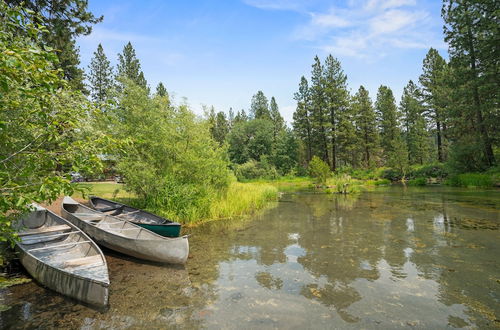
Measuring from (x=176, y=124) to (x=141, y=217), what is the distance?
4927 millimetres

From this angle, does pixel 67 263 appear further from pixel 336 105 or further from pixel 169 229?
pixel 336 105

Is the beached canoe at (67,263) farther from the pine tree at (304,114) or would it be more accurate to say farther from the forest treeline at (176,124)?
the pine tree at (304,114)

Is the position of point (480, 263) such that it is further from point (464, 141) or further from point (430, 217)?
point (464, 141)

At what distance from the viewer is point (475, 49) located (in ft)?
83.8

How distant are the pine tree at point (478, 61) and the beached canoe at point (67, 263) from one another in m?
28.5

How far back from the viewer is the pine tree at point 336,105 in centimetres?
4306

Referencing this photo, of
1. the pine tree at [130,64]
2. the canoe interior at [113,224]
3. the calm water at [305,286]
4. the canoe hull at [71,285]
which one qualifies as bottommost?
the calm water at [305,286]

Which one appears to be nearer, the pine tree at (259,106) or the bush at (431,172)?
the bush at (431,172)

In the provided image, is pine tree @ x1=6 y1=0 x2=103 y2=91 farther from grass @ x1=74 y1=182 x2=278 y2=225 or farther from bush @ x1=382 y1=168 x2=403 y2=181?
bush @ x1=382 y1=168 x2=403 y2=181

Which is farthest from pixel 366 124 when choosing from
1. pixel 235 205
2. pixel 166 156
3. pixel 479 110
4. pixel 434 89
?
pixel 166 156

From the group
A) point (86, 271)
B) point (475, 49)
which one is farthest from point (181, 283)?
point (475, 49)

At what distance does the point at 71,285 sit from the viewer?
16.5 feet

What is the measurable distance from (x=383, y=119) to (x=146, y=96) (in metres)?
48.4

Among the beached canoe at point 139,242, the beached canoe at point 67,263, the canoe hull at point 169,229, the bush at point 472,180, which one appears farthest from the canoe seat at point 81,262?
the bush at point 472,180
